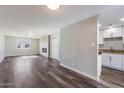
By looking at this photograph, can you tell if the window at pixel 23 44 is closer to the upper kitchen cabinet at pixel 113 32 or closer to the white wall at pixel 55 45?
the white wall at pixel 55 45

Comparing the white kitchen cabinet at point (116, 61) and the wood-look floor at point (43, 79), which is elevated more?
the white kitchen cabinet at point (116, 61)

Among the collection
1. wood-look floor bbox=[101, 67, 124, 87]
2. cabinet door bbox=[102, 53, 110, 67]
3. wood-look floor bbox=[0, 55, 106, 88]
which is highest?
cabinet door bbox=[102, 53, 110, 67]

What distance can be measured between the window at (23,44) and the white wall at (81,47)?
7552mm

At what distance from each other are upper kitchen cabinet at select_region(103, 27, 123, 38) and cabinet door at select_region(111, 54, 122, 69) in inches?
45.1

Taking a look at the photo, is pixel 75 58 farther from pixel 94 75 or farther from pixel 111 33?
pixel 111 33

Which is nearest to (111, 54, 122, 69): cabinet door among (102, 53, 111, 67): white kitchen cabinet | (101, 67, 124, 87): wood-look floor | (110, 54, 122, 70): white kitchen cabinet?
(110, 54, 122, 70): white kitchen cabinet

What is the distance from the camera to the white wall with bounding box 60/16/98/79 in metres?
3.45

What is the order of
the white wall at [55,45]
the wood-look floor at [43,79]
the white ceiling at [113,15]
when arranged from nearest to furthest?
the wood-look floor at [43,79] → the white ceiling at [113,15] → the white wall at [55,45]

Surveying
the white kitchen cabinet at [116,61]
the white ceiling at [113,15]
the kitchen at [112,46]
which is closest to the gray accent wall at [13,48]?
the kitchen at [112,46]

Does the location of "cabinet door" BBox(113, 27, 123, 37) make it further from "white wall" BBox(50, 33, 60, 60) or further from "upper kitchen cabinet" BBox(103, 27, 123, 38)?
"white wall" BBox(50, 33, 60, 60)

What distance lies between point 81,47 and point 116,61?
78.3 inches

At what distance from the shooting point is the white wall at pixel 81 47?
3451mm
